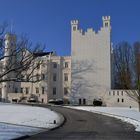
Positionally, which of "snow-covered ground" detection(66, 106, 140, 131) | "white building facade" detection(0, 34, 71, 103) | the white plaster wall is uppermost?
"white building facade" detection(0, 34, 71, 103)

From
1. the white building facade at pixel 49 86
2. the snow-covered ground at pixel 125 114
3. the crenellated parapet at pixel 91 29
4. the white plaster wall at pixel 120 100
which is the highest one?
the crenellated parapet at pixel 91 29

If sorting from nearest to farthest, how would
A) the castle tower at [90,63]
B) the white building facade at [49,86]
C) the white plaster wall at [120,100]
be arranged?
the white plaster wall at [120,100]
the castle tower at [90,63]
the white building facade at [49,86]

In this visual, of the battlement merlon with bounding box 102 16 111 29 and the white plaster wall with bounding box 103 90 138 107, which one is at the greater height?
the battlement merlon with bounding box 102 16 111 29

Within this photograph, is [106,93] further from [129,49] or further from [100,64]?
[129,49]

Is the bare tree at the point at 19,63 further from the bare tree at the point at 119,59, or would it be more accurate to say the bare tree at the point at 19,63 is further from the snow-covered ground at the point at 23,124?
the bare tree at the point at 119,59

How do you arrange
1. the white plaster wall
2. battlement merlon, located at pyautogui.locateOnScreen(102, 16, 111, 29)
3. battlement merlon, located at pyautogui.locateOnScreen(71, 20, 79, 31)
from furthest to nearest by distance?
1. battlement merlon, located at pyautogui.locateOnScreen(71, 20, 79, 31)
2. battlement merlon, located at pyautogui.locateOnScreen(102, 16, 111, 29)
3. the white plaster wall

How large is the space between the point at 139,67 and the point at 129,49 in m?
36.8

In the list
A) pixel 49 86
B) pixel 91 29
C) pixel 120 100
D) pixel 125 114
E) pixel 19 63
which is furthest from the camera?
pixel 49 86

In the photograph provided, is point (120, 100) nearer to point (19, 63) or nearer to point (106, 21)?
point (106, 21)

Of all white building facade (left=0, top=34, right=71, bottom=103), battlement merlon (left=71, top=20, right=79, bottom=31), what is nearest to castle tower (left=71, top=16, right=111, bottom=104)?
battlement merlon (left=71, top=20, right=79, bottom=31)

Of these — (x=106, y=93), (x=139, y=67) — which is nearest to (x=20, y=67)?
(x=139, y=67)

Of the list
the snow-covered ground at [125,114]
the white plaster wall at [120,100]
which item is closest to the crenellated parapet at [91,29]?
the white plaster wall at [120,100]

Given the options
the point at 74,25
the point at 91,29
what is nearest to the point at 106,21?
the point at 91,29

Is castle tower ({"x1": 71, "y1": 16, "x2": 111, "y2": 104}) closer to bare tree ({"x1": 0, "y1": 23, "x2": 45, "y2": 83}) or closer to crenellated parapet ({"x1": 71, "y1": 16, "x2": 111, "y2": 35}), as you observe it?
crenellated parapet ({"x1": 71, "y1": 16, "x2": 111, "y2": 35})
